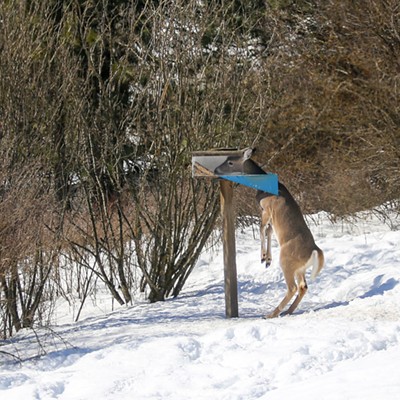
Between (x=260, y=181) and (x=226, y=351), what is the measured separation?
2.00 m

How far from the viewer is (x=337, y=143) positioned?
58.8ft

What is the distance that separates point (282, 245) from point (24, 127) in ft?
9.93

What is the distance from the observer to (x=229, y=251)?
28.0 ft

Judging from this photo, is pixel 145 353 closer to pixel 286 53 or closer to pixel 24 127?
pixel 24 127

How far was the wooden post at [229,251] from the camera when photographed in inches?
335

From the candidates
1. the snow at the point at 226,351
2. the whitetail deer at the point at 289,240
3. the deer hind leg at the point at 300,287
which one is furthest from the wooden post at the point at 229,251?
the deer hind leg at the point at 300,287

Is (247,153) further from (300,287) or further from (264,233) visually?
(300,287)

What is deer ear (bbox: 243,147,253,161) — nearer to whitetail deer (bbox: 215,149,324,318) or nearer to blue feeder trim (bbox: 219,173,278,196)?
whitetail deer (bbox: 215,149,324,318)

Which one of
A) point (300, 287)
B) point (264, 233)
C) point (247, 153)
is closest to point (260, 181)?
point (247, 153)

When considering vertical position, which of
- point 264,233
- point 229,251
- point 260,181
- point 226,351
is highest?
point 260,181

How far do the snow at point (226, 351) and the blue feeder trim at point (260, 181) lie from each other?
1.21 m

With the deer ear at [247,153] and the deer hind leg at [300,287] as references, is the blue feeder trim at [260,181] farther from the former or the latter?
the deer hind leg at [300,287]

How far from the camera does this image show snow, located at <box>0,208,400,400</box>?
241 inches

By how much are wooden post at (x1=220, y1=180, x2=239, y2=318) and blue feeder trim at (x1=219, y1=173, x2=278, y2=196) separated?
0.86ft
